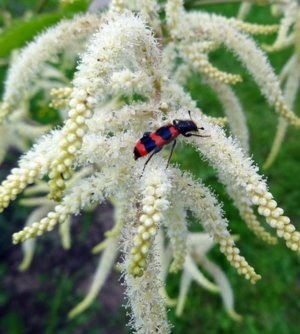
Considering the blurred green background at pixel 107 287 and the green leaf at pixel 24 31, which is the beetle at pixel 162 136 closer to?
the green leaf at pixel 24 31

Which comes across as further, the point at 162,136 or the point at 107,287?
the point at 107,287

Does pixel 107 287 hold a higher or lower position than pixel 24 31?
lower

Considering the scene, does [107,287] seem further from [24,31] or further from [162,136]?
[162,136]

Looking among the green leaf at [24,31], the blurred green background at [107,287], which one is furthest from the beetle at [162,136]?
the blurred green background at [107,287]

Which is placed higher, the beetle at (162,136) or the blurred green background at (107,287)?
the beetle at (162,136)

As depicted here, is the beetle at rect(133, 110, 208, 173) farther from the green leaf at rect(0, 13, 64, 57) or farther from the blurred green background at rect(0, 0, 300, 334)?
the blurred green background at rect(0, 0, 300, 334)

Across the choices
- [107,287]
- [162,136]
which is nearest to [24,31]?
[162,136]

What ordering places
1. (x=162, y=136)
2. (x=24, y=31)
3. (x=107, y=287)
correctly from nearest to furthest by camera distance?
1. (x=162, y=136)
2. (x=24, y=31)
3. (x=107, y=287)
